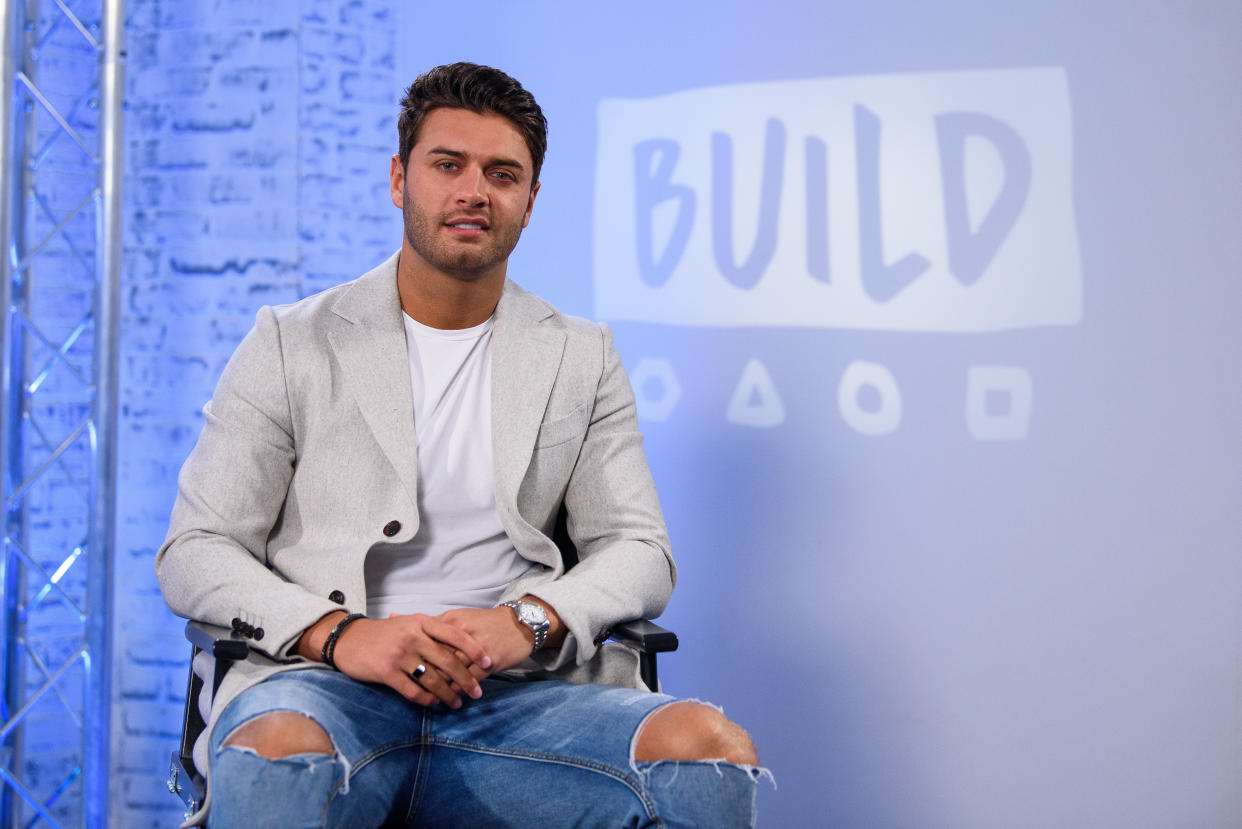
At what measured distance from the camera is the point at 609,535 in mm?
1837

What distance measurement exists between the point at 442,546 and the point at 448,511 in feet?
0.19

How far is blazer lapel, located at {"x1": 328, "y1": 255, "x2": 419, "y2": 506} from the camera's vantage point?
1.74 meters

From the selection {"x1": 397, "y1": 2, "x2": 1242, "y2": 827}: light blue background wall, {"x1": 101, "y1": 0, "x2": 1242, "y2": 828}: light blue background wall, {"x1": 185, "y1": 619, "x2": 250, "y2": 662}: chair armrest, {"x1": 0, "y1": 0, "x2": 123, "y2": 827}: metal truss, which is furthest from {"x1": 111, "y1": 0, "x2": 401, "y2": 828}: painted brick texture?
{"x1": 185, "y1": 619, "x2": 250, "y2": 662}: chair armrest

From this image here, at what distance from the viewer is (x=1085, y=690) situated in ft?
8.05

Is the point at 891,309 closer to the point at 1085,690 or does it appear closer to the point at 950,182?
the point at 950,182

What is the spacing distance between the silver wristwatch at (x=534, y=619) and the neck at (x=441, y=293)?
52 cm

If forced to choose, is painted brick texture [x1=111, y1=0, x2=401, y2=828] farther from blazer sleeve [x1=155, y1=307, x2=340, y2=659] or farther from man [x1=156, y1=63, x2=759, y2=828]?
blazer sleeve [x1=155, y1=307, x2=340, y2=659]

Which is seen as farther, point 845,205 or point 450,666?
point 845,205

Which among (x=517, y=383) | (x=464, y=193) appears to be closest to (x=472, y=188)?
(x=464, y=193)

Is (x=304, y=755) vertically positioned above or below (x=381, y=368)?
below

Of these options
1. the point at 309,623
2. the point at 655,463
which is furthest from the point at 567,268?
the point at 309,623

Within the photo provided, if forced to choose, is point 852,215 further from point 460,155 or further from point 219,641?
point 219,641

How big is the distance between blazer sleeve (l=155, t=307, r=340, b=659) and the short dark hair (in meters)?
0.43

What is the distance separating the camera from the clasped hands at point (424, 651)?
4.96 ft
